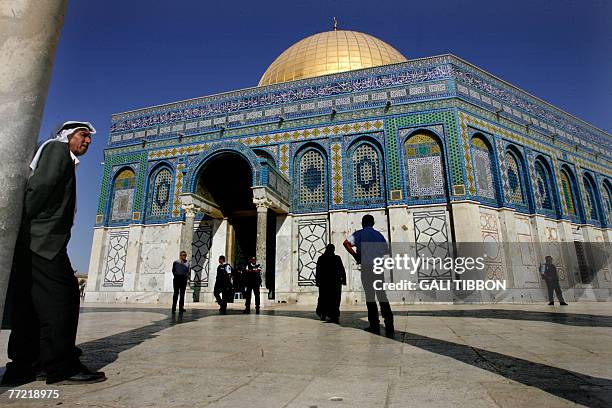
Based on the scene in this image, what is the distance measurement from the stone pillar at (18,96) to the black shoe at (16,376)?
2.34 ft

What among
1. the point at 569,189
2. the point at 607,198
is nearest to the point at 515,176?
the point at 569,189

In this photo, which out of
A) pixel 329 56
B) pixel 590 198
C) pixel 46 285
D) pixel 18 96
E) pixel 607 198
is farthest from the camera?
pixel 607 198

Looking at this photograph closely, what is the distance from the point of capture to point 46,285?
198 centimetres

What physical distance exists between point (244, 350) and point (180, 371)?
0.81 m

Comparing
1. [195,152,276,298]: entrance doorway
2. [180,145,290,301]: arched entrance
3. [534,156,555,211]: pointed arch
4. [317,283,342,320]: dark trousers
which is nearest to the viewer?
[317,283,342,320]: dark trousers

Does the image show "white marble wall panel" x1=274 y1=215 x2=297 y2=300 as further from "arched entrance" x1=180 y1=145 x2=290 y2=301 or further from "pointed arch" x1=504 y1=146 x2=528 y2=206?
"pointed arch" x1=504 y1=146 x2=528 y2=206

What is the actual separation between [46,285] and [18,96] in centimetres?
106

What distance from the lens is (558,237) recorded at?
13844 mm

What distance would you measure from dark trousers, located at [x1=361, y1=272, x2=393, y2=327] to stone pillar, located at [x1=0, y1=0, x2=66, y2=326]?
11.0 feet

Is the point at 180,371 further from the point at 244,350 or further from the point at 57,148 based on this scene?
the point at 57,148

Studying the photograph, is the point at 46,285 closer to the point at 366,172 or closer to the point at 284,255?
the point at 284,255

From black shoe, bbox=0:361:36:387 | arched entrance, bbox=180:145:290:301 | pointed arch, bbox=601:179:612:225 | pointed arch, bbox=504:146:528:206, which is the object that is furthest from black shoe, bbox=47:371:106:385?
pointed arch, bbox=601:179:612:225

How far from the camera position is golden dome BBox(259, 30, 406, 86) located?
16641 millimetres

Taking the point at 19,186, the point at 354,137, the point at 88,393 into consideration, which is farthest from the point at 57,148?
the point at 354,137
